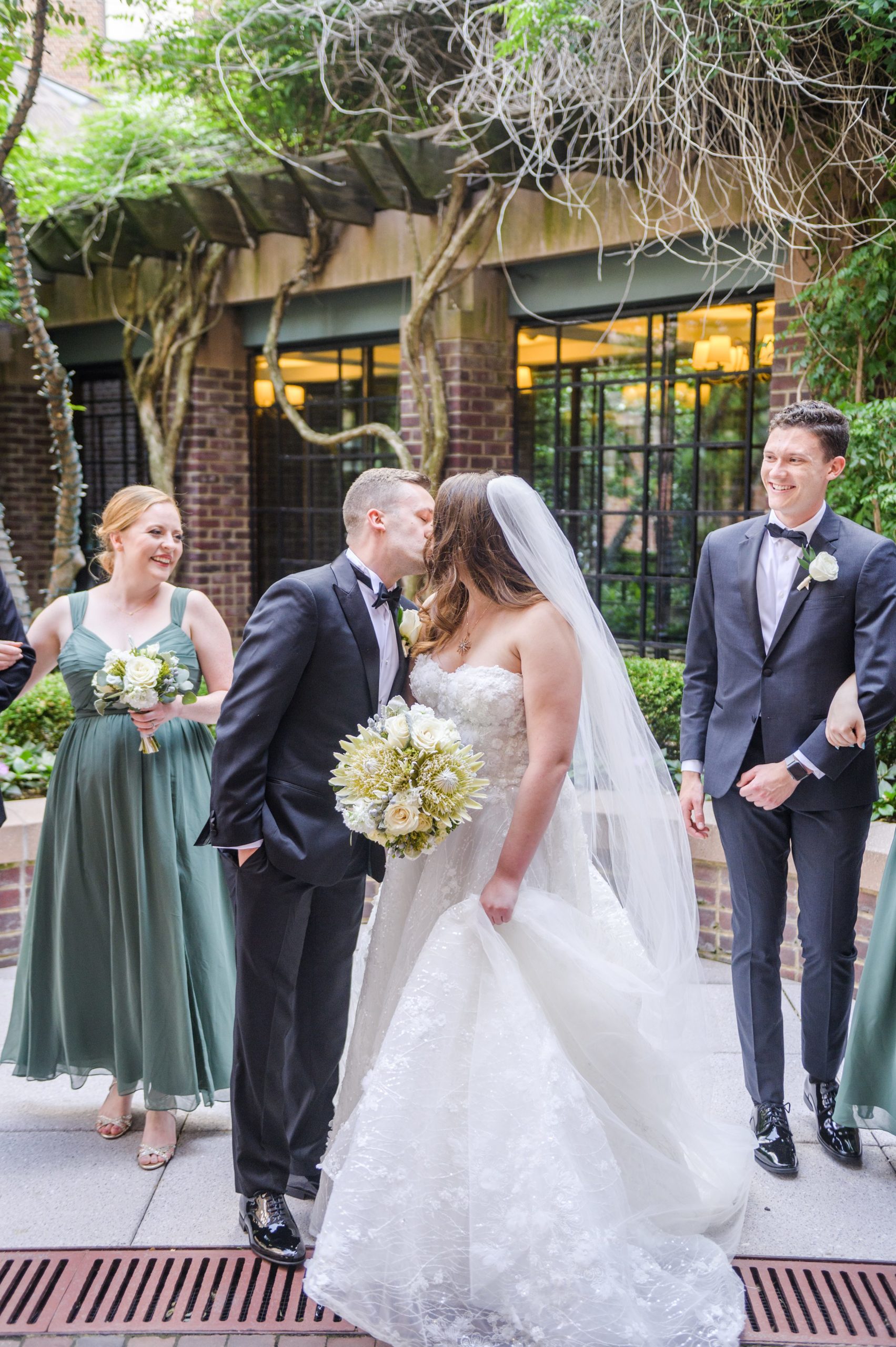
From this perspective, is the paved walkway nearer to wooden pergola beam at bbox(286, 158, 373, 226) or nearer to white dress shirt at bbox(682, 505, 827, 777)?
white dress shirt at bbox(682, 505, 827, 777)

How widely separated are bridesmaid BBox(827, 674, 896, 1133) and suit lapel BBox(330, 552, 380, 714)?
4.22 ft

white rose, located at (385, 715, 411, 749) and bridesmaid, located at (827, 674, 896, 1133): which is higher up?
white rose, located at (385, 715, 411, 749)

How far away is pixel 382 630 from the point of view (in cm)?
301

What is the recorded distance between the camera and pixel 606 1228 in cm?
254

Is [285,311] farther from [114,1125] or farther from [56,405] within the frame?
[114,1125]

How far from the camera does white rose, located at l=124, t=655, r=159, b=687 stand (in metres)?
3.26

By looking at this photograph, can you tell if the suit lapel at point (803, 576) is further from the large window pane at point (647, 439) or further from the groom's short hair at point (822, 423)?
the large window pane at point (647, 439)

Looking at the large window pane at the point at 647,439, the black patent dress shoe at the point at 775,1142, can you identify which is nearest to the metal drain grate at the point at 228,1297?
the black patent dress shoe at the point at 775,1142

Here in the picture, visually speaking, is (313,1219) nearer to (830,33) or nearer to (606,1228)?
(606,1228)

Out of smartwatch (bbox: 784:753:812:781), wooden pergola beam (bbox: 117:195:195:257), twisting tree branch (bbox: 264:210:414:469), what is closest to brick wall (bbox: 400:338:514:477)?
twisting tree branch (bbox: 264:210:414:469)

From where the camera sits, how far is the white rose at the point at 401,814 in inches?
101

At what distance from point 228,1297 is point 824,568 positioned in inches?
94.2

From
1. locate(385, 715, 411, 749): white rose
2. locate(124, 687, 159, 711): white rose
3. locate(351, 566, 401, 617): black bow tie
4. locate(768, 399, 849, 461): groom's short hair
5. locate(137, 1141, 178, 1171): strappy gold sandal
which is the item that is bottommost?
locate(137, 1141, 178, 1171): strappy gold sandal

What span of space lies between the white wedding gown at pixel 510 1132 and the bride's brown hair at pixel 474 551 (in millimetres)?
192
